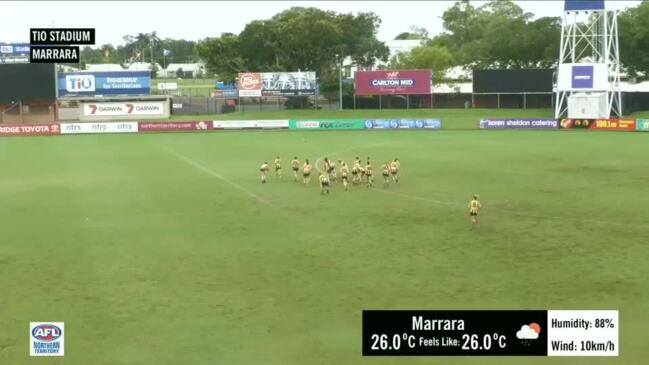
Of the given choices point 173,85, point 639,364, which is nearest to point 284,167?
point 639,364

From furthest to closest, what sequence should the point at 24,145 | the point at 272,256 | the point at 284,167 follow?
1. the point at 24,145
2. the point at 284,167
3. the point at 272,256

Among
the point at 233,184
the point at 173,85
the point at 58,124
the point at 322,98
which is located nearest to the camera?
the point at 233,184

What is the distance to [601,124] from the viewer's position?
66.9m

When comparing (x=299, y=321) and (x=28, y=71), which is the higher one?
(x=28, y=71)

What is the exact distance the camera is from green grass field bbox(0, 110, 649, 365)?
15234 mm

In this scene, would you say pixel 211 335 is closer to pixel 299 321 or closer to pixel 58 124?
pixel 299 321

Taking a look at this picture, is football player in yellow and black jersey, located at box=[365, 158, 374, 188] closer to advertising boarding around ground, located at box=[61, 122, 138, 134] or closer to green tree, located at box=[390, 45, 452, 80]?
advertising boarding around ground, located at box=[61, 122, 138, 134]

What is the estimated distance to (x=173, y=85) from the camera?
12006 cm

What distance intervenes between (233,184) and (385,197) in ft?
A: 25.6

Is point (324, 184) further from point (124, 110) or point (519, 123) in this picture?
point (124, 110)

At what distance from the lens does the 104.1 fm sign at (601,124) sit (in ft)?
216

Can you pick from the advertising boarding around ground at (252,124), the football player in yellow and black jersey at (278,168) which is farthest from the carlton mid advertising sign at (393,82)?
the football player in yellow and black jersey at (278,168)
